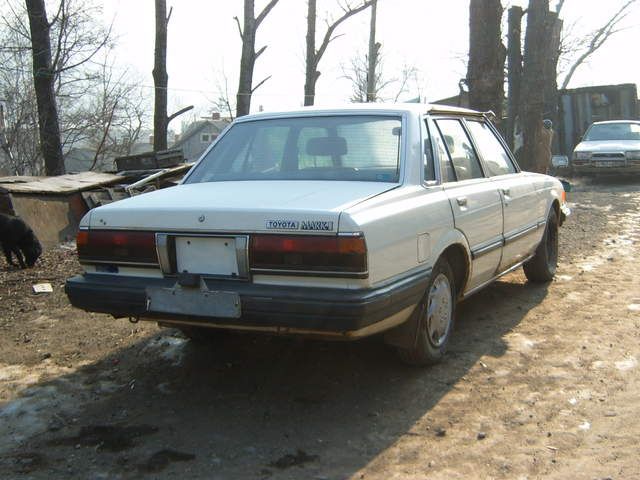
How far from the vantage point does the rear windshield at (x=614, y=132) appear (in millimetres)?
18328

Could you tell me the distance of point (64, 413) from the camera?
12.6 ft

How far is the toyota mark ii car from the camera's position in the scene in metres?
3.41

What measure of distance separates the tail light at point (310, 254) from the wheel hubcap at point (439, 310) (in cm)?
94

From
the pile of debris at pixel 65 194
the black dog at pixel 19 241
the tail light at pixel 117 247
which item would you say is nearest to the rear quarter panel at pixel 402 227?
the tail light at pixel 117 247

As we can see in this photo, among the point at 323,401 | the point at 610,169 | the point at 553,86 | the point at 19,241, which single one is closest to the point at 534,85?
the point at 610,169

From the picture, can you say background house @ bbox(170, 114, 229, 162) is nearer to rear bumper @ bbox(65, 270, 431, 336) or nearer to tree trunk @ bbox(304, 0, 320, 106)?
tree trunk @ bbox(304, 0, 320, 106)

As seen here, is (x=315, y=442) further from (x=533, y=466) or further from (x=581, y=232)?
(x=581, y=232)

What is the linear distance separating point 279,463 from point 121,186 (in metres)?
7.37

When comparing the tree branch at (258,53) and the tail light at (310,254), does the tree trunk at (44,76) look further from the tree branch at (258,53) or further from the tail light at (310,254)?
the tail light at (310,254)

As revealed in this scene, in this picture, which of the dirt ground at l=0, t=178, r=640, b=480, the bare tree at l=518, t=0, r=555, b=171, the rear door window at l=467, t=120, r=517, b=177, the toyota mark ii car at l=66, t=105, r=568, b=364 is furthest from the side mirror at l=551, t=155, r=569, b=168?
the toyota mark ii car at l=66, t=105, r=568, b=364

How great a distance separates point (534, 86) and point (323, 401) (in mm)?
12794

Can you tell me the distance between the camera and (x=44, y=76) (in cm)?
1189

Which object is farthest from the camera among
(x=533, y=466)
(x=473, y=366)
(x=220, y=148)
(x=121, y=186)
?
(x=121, y=186)

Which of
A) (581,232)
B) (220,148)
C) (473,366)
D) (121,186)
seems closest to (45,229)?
(121,186)
